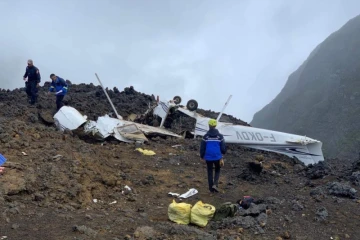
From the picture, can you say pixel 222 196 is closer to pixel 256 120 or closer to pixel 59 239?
pixel 59 239

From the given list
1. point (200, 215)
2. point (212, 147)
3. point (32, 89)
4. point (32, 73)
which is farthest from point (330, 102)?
point (200, 215)

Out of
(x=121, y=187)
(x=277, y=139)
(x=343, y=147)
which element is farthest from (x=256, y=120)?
(x=121, y=187)

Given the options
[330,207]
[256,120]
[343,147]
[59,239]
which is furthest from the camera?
[256,120]

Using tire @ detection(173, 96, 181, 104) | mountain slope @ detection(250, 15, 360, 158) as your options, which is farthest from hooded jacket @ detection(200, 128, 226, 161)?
mountain slope @ detection(250, 15, 360, 158)

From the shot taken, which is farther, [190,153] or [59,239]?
[190,153]

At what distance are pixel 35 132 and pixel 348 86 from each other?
50.1 metres

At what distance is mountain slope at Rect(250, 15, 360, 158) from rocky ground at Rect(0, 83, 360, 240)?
32.0 metres

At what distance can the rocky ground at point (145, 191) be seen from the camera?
6.30 meters

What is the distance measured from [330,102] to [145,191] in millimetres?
49423

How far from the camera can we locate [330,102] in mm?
54469

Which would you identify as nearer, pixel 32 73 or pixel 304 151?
pixel 304 151

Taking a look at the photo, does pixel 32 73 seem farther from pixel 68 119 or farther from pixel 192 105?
pixel 192 105

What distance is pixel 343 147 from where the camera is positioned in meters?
43.4

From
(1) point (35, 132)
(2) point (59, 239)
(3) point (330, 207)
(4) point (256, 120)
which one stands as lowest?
(2) point (59, 239)
